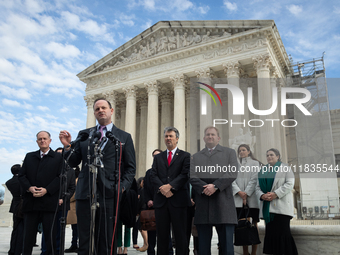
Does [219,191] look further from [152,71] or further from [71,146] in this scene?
[152,71]

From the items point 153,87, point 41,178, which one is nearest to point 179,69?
point 153,87

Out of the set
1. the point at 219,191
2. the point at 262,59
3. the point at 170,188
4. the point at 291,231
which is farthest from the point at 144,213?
the point at 262,59

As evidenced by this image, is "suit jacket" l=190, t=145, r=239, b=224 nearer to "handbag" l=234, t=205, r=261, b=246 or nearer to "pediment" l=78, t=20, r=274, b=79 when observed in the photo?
"handbag" l=234, t=205, r=261, b=246

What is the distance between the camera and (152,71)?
27.8 metres

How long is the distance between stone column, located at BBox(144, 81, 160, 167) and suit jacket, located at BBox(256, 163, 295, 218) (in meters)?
19.6

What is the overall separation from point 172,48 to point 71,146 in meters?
24.1

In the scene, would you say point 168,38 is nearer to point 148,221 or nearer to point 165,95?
point 165,95

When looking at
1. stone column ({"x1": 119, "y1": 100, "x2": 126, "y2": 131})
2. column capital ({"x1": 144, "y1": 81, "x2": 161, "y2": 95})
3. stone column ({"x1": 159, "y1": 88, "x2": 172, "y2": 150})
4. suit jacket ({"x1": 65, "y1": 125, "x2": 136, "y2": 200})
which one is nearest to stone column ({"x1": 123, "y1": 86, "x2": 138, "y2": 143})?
column capital ({"x1": 144, "y1": 81, "x2": 161, "y2": 95})

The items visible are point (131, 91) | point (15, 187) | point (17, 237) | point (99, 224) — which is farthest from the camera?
point (131, 91)

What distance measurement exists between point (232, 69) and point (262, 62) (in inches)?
87.6

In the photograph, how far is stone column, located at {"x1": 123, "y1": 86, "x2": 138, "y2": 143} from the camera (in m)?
28.0

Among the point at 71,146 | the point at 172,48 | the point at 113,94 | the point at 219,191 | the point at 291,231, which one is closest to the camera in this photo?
the point at 71,146

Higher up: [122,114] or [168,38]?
[168,38]

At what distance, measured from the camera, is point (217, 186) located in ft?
17.4
